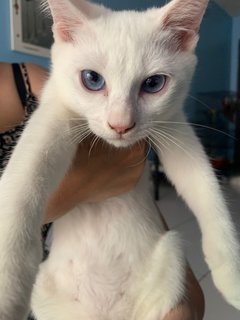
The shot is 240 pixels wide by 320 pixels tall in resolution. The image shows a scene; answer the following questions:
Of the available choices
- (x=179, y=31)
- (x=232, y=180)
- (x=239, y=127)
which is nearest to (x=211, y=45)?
(x=239, y=127)

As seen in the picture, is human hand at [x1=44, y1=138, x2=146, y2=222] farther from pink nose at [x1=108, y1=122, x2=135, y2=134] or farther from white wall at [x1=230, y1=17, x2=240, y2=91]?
white wall at [x1=230, y1=17, x2=240, y2=91]

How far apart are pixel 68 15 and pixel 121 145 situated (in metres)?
0.27

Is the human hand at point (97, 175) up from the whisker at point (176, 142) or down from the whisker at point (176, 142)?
down

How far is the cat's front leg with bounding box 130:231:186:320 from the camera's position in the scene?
0.76m

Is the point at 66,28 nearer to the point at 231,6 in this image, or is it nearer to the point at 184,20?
the point at 184,20

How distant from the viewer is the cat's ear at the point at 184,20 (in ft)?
2.36

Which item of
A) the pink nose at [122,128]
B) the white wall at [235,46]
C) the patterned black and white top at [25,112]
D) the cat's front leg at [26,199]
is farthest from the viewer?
the white wall at [235,46]

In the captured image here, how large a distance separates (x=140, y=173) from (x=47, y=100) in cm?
26

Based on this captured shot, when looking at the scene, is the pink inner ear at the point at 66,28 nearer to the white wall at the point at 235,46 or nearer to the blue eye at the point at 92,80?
the blue eye at the point at 92,80

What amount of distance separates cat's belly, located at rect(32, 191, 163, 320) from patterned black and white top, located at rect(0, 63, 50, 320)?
58 millimetres

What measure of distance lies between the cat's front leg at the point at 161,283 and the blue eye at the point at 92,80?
0.37 meters

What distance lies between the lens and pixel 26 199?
576 mm

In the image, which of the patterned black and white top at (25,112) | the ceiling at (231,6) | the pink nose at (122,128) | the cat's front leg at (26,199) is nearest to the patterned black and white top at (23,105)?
the patterned black and white top at (25,112)

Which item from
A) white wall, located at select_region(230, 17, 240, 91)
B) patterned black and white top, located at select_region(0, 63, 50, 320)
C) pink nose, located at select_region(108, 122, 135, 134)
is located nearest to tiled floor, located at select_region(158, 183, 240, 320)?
pink nose, located at select_region(108, 122, 135, 134)
